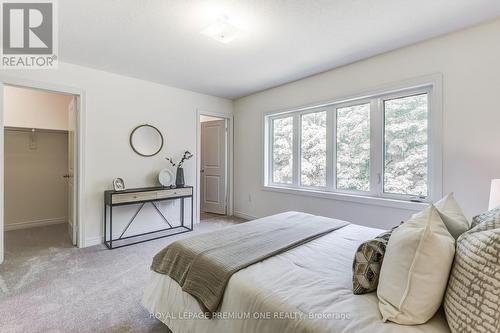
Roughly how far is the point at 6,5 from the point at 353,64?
3.46 metres

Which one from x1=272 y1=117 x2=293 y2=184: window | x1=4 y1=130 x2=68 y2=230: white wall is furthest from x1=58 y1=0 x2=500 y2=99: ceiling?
x1=4 y1=130 x2=68 y2=230: white wall

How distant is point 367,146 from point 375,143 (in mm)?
124

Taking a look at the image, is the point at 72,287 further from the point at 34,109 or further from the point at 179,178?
the point at 34,109

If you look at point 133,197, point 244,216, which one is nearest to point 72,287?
point 133,197

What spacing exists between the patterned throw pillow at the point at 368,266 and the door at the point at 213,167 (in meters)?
3.89

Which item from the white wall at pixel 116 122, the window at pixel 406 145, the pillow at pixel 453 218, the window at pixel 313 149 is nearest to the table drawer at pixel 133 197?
the white wall at pixel 116 122

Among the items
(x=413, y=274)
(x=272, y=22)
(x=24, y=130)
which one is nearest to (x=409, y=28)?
(x=272, y=22)

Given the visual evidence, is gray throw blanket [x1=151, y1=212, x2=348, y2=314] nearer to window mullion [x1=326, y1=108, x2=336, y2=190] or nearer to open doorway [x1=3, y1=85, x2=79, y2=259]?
window mullion [x1=326, y1=108, x2=336, y2=190]

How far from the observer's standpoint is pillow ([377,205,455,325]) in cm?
88

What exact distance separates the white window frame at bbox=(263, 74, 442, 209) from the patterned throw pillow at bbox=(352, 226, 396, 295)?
184cm

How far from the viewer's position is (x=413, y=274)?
2.93ft

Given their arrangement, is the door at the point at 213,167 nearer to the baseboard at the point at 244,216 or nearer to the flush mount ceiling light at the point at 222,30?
the baseboard at the point at 244,216

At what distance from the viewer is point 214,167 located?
506 centimetres

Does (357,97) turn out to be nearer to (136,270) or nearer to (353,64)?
(353,64)
